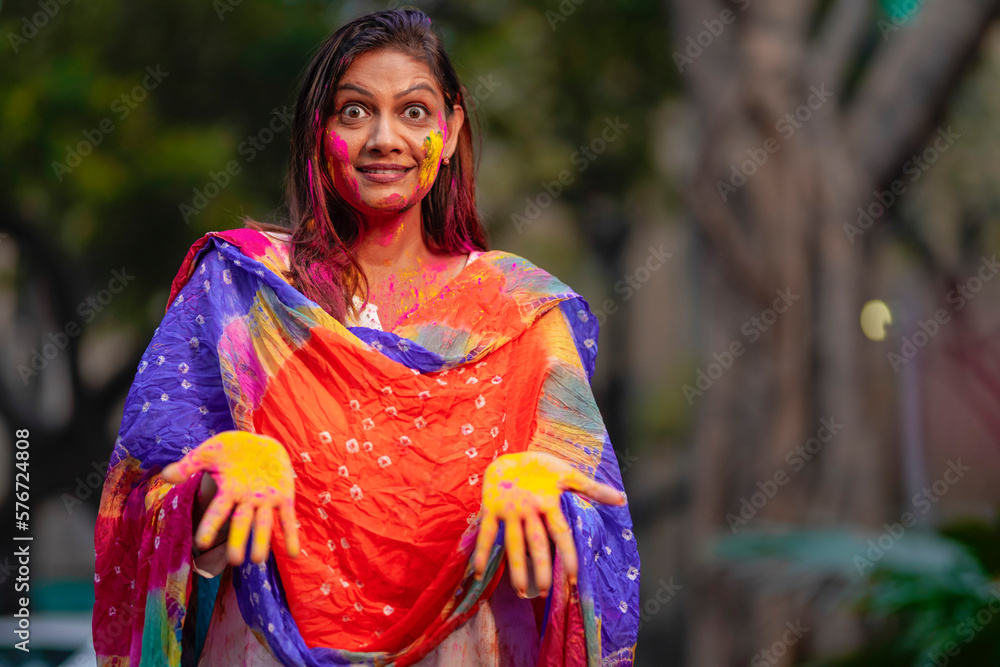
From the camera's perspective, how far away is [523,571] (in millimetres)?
1896

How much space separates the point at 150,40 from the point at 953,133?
7157 millimetres

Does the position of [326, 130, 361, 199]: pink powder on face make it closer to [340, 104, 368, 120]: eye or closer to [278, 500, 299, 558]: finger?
[340, 104, 368, 120]: eye

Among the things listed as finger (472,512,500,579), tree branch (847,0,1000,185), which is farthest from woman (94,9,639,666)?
tree branch (847,0,1000,185)

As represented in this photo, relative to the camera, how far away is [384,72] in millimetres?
2330

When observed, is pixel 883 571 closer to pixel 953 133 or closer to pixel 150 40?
pixel 953 133

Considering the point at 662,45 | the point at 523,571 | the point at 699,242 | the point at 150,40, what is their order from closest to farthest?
1. the point at 523,571
2. the point at 699,242
3. the point at 150,40
4. the point at 662,45

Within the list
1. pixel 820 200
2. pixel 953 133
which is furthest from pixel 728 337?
pixel 953 133

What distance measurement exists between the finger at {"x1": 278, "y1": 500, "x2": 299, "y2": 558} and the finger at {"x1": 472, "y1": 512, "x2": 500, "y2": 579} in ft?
1.02

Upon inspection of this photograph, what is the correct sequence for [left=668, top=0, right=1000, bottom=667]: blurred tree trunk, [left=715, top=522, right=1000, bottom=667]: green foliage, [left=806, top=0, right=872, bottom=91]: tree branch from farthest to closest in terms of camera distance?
[left=806, top=0, right=872, bottom=91]: tree branch → [left=668, top=0, right=1000, bottom=667]: blurred tree trunk → [left=715, top=522, right=1000, bottom=667]: green foliage

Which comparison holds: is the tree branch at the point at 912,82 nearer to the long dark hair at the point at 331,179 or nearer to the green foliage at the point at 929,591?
the green foliage at the point at 929,591

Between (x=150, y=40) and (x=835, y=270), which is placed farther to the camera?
(x=150, y=40)

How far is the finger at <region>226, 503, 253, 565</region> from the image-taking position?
1831mm

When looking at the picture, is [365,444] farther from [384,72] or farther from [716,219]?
[716,219]

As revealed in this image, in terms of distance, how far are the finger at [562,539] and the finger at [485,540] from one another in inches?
3.8
